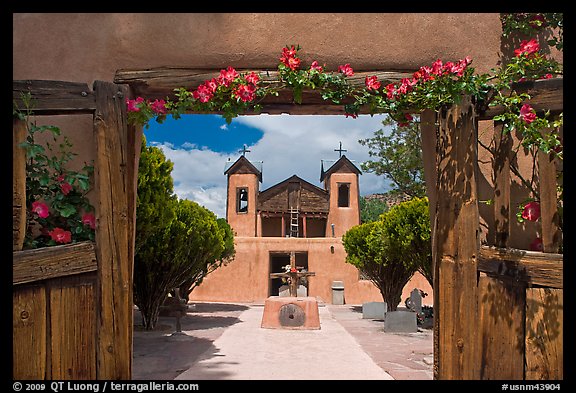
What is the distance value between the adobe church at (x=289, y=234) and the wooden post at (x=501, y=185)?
78.3ft

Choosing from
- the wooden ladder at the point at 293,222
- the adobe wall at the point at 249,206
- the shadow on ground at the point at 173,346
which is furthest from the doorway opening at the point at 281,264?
the shadow on ground at the point at 173,346

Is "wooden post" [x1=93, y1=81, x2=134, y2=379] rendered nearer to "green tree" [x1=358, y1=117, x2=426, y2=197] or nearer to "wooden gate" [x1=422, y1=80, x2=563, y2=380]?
"wooden gate" [x1=422, y1=80, x2=563, y2=380]

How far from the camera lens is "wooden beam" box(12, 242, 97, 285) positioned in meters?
3.78

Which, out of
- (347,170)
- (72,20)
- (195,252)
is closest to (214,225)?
(195,252)

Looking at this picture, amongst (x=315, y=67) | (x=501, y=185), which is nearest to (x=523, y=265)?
(x=501, y=185)

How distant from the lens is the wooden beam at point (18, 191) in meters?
3.84

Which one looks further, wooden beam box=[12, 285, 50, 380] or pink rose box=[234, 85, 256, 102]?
pink rose box=[234, 85, 256, 102]

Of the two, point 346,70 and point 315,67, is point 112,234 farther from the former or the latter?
point 346,70

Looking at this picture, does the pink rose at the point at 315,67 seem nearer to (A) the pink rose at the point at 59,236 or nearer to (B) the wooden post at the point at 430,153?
(B) the wooden post at the point at 430,153

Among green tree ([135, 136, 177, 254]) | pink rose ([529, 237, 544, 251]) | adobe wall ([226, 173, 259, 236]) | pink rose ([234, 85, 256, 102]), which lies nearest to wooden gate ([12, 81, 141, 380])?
pink rose ([234, 85, 256, 102])

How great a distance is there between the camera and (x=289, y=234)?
34531mm

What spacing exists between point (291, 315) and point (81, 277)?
12.2 meters

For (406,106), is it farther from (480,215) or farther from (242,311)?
(242,311)

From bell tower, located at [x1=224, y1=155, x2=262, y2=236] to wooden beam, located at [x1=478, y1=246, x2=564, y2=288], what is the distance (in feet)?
94.5
